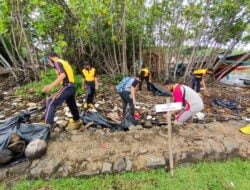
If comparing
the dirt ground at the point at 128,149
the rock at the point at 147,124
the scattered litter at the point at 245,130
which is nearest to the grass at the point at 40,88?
the dirt ground at the point at 128,149

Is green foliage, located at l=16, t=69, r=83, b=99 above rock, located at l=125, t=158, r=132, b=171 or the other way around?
above

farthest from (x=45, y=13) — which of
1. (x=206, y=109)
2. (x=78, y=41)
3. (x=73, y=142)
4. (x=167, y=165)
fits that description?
(x=206, y=109)

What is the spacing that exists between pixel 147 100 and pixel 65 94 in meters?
3.03

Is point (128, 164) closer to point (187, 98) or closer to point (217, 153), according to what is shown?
point (217, 153)

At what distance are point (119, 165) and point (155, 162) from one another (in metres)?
0.53

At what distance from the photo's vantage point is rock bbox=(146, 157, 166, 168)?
253 cm

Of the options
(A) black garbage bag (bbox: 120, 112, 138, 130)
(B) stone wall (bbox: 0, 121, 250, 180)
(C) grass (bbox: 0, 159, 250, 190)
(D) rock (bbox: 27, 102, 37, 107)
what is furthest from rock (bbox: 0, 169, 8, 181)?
(D) rock (bbox: 27, 102, 37, 107)

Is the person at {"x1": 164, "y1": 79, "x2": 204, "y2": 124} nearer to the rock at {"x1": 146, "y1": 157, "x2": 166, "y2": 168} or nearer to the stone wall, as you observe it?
the stone wall

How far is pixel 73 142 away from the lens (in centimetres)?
291

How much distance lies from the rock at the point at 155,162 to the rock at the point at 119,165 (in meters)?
0.35

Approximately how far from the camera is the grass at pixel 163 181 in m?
2.21

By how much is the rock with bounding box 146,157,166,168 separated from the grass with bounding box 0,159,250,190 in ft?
0.27

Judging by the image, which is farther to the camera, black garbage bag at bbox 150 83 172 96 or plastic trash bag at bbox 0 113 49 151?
black garbage bag at bbox 150 83 172 96

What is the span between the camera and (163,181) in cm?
229
